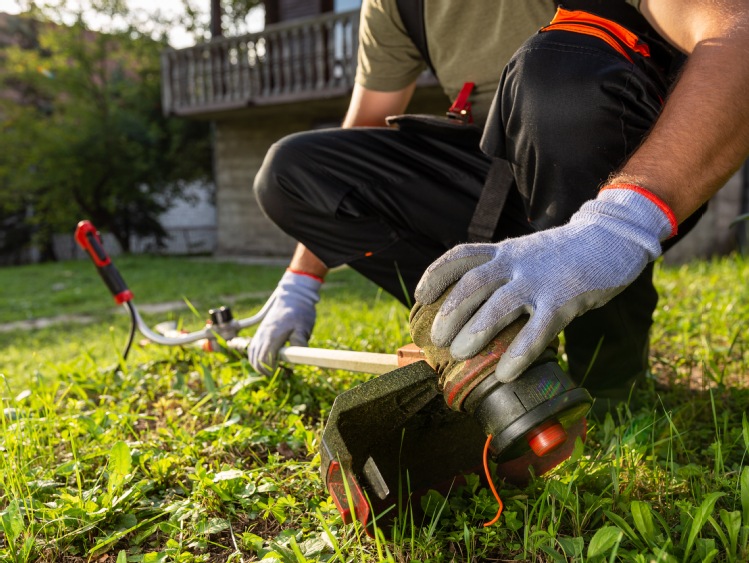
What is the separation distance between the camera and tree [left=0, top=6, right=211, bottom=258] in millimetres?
15898

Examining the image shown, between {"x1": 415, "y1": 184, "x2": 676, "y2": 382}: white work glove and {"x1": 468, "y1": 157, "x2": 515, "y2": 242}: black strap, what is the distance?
66 cm

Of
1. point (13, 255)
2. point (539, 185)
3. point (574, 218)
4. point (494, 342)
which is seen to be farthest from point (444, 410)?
point (13, 255)

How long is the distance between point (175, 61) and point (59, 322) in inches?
301

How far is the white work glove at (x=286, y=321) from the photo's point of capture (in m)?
1.91

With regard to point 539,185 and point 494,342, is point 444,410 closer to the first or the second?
point 494,342

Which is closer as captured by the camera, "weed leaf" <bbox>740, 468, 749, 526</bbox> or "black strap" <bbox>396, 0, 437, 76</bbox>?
"weed leaf" <bbox>740, 468, 749, 526</bbox>

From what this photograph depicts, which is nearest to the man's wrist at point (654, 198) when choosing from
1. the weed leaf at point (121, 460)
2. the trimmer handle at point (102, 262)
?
the weed leaf at point (121, 460)

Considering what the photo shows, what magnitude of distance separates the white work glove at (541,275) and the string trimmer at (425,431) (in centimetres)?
5

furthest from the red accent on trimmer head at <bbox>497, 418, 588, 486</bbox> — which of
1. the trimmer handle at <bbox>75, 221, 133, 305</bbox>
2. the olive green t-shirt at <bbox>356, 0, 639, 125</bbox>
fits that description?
the trimmer handle at <bbox>75, 221, 133, 305</bbox>

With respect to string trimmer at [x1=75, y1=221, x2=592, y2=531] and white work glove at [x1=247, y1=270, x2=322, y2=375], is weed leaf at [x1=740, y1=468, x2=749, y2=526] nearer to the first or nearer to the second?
string trimmer at [x1=75, y1=221, x2=592, y2=531]

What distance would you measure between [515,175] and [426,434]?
0.65 meters

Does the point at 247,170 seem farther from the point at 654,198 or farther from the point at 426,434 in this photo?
the point at 654,198

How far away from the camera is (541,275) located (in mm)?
988

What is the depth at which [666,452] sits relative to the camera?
141cm
